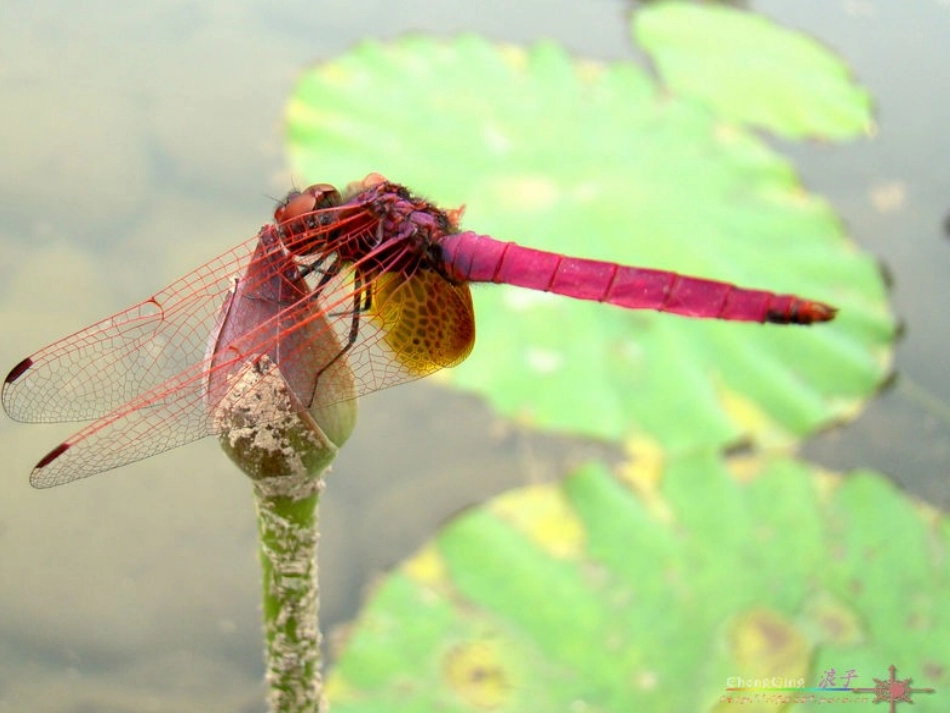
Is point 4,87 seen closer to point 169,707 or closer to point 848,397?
point 169,707

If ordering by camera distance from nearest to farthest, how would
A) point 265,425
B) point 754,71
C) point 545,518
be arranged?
point 265,425 → point 545,518 → point 754,71

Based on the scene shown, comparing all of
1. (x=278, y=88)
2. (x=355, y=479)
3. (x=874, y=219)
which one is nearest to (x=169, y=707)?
(x=355, y=479)

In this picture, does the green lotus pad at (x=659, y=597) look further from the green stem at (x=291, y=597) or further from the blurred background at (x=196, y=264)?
the green stem at (x=291, y=597)

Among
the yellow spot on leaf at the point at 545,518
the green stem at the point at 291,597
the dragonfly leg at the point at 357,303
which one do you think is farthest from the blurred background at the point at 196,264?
the dragonfly leg at the point at 357,303

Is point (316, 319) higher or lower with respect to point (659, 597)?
higher

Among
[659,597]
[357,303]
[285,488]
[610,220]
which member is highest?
[357,303]

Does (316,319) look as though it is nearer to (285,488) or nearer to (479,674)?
(285,488)

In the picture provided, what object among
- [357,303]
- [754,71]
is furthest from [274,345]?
[754,71]
